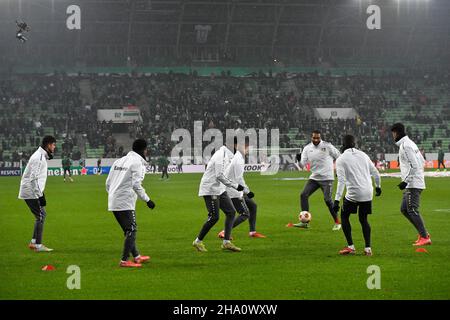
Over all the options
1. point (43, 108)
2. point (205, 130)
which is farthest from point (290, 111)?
point (43, 108)

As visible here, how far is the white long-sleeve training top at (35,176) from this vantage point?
16375 millimetres

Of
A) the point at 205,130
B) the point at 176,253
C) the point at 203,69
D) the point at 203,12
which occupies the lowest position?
the point at 176,253

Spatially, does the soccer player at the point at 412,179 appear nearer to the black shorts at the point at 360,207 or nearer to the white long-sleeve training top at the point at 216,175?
the black shorts at the point at 360,207

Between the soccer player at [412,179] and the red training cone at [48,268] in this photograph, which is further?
the soccer player at [412,179]

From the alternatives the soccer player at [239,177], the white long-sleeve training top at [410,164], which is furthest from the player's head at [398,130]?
the soccer player at [239,177]

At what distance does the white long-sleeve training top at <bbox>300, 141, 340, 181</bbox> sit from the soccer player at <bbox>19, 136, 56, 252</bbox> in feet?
24.8

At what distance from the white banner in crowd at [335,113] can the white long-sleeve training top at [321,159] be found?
2036 inches

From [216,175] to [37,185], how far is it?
4046 mm

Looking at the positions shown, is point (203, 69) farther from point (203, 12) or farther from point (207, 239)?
point (207, 239)

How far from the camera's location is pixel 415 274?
495 inches

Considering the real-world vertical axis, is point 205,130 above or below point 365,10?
below

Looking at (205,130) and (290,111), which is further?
(290,111)

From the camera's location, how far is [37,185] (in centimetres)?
1641

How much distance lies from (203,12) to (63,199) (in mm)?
41683
